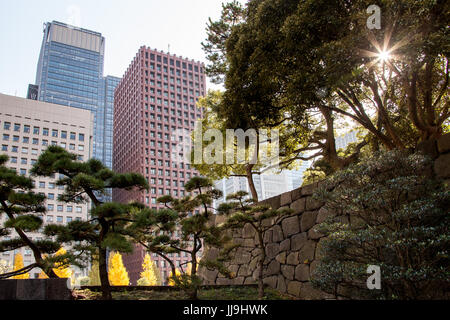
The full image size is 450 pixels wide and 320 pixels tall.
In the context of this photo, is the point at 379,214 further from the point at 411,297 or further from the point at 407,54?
the point at 407,54

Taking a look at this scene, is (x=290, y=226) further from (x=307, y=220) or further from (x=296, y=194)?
(x=296, y=194)

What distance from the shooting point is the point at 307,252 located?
6551 mm

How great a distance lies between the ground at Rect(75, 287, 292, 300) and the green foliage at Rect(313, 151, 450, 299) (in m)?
2.26

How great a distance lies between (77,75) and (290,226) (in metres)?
98.6

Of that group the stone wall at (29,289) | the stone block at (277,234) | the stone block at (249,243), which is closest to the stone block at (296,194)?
the stone block at (277,234)

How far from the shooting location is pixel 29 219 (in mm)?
4371

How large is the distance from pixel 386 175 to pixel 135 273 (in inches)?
2150

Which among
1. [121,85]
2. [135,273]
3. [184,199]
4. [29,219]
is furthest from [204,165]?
[121,85]

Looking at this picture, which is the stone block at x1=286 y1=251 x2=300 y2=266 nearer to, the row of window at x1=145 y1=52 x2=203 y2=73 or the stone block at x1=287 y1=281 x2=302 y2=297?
the stone block at x1=287 y1=281 x2=302 y2=297

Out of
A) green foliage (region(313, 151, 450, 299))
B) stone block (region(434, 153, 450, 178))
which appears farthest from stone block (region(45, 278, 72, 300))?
stone block (region(434, 153, 450, 178))

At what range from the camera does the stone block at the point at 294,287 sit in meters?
6.48

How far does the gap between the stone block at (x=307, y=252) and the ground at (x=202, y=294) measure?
85 cm

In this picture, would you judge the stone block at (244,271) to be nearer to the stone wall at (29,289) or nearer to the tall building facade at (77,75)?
the stone wall at (29,289)

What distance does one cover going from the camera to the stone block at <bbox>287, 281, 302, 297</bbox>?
6483mm
